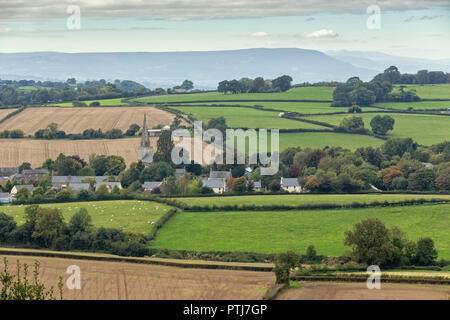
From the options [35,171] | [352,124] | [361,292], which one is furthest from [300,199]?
→ [352,124]

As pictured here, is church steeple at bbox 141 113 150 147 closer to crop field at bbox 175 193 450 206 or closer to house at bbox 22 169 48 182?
house at bbox 22 169 48 182

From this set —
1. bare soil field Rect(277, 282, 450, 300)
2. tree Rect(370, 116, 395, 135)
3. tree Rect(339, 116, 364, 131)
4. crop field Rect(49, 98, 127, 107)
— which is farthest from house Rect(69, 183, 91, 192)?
crop field Rect(49, 98, 127, 107)

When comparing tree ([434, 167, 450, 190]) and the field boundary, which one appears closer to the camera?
the field boundary

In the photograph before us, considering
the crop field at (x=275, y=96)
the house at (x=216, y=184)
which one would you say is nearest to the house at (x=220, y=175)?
the house at (x=216, y=184)

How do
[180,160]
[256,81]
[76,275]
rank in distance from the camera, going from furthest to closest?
[256,81] < [180,160] < [76,275]

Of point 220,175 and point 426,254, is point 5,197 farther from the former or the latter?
point 426,254
